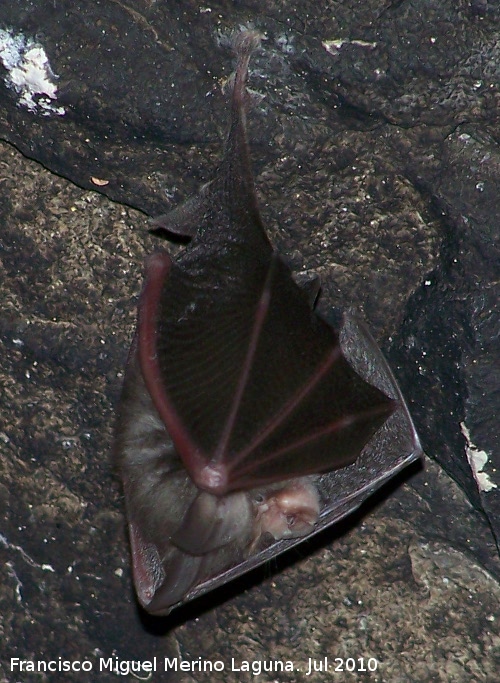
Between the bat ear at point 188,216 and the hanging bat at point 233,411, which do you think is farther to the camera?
the bat ear at point 188,216

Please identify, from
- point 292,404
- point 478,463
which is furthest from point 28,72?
point 478,463

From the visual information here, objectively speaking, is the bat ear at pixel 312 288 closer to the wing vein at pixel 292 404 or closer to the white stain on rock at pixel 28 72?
the wing vein at pixel 292 404

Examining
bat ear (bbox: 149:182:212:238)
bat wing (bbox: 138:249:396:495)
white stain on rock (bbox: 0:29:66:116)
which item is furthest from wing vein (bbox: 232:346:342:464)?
white stain on rock (bbox: 0:29:66:116)

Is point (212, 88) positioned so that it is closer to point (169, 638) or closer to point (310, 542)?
point (310, 542)

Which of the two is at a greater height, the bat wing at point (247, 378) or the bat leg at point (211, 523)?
the bat wing at point (247, 378)

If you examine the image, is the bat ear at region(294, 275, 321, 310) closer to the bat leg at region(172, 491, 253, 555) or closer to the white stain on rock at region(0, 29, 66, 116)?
the bat leg at region(172, 491, 253, 555)

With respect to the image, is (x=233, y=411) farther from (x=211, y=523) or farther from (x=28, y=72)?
(x=28, y=72)

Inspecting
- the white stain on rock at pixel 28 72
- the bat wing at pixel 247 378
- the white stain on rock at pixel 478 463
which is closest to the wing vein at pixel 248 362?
the bat wing at pixel 247 378

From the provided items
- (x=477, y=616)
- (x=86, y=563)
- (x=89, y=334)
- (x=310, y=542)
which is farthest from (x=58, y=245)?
(x=477, y=616)
